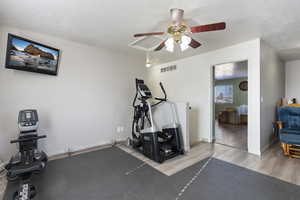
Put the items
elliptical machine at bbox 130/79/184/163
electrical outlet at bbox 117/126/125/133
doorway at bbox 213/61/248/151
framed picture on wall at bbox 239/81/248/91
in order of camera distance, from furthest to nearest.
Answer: framed picture on wall at bbox 239/81/248/91
doorway at bbox 213/61/248/151
electrical outlet at bbox 117/126/125/133
elliptical machine at bbox 130/79/184/163

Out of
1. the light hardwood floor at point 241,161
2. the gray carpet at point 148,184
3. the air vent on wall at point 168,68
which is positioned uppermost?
the air vent on wall at point 168,68

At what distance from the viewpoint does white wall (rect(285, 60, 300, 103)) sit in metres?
4.58

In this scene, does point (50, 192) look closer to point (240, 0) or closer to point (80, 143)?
point (80, 143)

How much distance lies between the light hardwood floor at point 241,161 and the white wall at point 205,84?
32 cm

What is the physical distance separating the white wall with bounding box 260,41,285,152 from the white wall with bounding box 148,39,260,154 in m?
0.22

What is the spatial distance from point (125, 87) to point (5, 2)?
2709 millimetres

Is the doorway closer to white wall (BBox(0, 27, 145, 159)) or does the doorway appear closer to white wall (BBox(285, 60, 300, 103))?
white wall (BBox(285, 60, 300, 103))

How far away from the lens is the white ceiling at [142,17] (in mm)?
1872

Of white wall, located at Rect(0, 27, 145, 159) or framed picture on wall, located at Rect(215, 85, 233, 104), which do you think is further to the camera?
framed picture on wall, located at Rect(215, 85, 233, 104)

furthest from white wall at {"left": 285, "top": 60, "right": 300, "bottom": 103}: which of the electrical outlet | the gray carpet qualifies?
the electrical outlet

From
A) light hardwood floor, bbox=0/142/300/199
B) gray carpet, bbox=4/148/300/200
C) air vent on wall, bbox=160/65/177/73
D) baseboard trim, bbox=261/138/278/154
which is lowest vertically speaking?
gray carpet, bbox=4/148/300/200

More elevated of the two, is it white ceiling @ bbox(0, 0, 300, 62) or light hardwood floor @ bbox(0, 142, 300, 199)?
white ceiling @ bbox(0, 0, 300, 62)

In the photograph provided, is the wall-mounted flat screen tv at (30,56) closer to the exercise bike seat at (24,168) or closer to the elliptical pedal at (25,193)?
the exercise bike seat at (24,168)

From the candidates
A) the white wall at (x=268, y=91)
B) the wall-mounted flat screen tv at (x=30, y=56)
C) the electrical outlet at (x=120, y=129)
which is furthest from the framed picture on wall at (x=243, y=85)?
the wall-mounted flat screen tv at (x=30, y=56)
